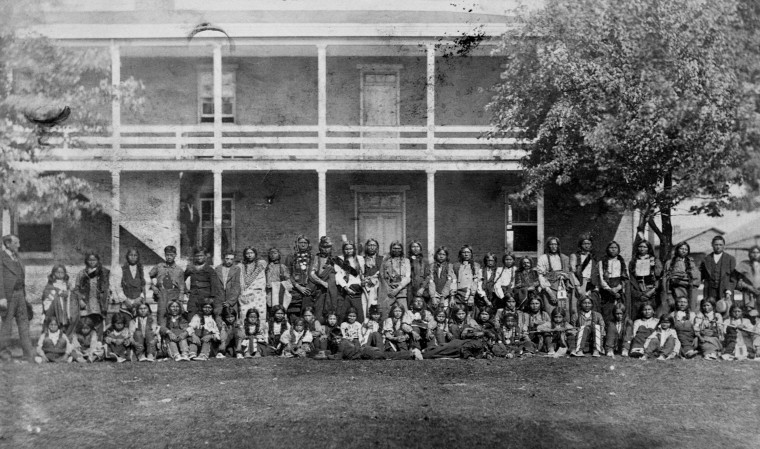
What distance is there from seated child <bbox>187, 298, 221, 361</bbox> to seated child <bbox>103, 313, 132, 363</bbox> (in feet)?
2.10

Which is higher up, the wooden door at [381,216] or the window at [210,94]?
the window at [210,94]

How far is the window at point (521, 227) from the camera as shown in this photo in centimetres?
924

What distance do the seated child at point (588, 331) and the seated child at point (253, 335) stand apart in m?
3.38

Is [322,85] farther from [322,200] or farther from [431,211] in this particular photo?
[431,211]

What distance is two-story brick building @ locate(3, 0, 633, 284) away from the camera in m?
A: 6.72

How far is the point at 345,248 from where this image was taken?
29.8 feet

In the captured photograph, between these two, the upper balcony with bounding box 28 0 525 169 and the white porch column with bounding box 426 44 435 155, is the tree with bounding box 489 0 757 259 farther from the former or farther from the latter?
the white porch column with bounding box 426 44 435 155

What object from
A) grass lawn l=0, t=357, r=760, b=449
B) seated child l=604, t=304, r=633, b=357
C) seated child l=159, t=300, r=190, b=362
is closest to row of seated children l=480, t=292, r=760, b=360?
seated child l=604, t=304, r=633, b=357

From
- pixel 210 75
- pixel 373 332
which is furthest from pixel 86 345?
pixel 210 75

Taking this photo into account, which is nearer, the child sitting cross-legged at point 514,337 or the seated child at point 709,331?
the seated child at point 709,331

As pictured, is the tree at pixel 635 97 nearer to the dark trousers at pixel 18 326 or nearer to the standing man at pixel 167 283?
the standing man at pixel 167 283

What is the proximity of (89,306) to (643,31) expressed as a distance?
625 centimetres

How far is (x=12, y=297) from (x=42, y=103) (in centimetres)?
245

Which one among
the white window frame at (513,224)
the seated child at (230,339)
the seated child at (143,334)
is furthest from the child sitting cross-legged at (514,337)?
the seated child at (143,334)
